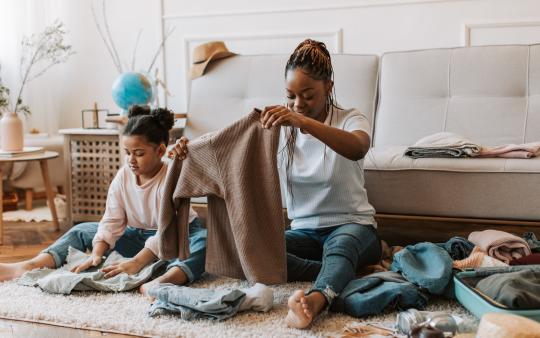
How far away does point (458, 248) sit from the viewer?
2.04 metres

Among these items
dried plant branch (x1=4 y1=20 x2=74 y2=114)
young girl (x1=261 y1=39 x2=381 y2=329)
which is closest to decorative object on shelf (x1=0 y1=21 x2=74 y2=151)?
dried plant branch (x1=4 y1=20 x2=74 y2=114)

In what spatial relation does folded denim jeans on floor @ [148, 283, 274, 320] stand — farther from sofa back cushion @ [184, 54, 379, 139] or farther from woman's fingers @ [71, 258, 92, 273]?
sofa back cushion @ [184, 54, 379, 139]

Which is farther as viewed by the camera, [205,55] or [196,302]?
Result: [205,55]

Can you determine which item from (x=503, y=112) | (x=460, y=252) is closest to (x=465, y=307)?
(x=460, y=252)

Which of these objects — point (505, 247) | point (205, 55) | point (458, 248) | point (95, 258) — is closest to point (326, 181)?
point (458, 248)

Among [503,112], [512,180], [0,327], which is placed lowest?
[0,327]

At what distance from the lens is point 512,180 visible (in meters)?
2.13

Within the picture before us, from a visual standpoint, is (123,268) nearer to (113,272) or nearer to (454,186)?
(113,272)

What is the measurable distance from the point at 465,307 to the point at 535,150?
0.73 metres

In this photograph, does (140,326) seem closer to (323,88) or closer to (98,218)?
(323,88)

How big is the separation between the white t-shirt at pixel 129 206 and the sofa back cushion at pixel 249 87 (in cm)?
78

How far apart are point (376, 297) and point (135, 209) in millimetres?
932

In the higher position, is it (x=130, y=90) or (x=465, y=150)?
(x=130, y=90)

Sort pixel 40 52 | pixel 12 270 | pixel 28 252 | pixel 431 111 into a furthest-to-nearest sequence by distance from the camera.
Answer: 1. pixel 40 52
2. pixel 431 111
3. pixel 28 252
4. pixel 12 270
